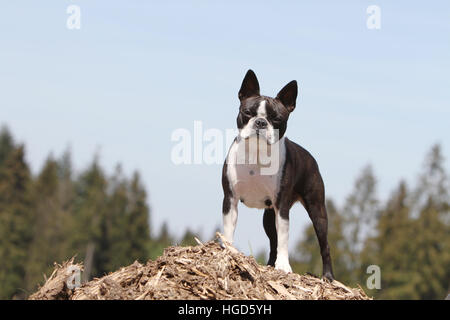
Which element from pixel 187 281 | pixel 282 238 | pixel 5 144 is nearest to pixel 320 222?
pixel 282 238

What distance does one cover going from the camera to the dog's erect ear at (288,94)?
9.38 meters

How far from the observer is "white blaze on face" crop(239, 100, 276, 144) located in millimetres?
8812

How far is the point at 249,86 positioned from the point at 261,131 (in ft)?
2.67

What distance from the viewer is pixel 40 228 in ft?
249

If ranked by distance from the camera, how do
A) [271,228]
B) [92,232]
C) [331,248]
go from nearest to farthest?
[271,228] → [331,248] → [92,232]

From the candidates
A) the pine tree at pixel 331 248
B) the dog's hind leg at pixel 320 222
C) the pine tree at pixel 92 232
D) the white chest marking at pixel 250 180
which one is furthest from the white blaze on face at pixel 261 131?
the pine tree at pixel 92 232

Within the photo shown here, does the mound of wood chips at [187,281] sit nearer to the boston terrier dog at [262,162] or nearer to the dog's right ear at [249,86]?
the boston terrier dog at [262,162]

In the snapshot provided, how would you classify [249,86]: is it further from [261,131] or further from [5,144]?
[5,144]

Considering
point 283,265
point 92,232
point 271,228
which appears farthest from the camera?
point 92,232

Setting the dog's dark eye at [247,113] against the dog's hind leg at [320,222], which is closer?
the dog's dark eye at [247,113]

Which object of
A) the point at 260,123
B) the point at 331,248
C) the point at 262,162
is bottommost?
the point at 331,248

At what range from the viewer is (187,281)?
7.40 meters

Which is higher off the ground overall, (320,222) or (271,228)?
(320,222)
